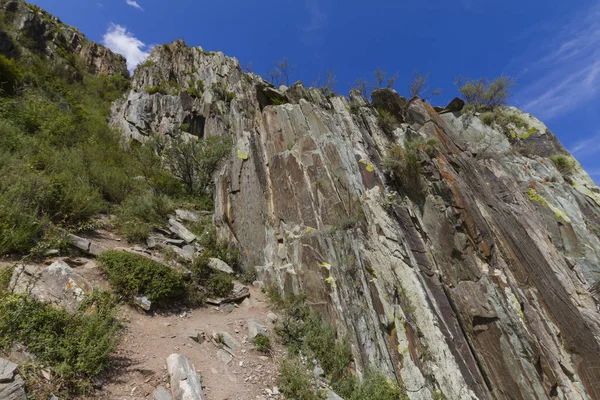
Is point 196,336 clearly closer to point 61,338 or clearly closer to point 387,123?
point 61,338

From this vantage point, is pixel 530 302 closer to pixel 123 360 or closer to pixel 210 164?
pixel 123 360

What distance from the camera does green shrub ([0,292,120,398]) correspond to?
371 cm

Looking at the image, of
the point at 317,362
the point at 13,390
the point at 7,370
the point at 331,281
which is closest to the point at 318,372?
the point at 317,362

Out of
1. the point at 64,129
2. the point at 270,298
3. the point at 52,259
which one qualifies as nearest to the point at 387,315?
the point at 270,298

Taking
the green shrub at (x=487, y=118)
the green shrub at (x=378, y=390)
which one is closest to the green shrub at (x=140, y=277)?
the green shrub at (x=378, y=390)

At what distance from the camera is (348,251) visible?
802cm

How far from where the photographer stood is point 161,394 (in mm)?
4250

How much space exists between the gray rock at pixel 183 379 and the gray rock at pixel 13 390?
1.93 meters

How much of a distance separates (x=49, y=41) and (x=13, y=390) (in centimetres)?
4205

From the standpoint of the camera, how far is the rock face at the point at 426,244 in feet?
22.1

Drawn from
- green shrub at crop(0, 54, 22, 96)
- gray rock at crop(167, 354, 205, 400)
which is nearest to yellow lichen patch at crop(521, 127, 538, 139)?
gray rock at crop(167, 354, 205, 400)

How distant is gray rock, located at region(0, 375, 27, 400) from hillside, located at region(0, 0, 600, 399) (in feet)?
9.55

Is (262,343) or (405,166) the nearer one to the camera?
(262,343)

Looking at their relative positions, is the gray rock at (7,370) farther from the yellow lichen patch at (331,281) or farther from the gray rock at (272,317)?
the yellow lichen patch at (331,281)
